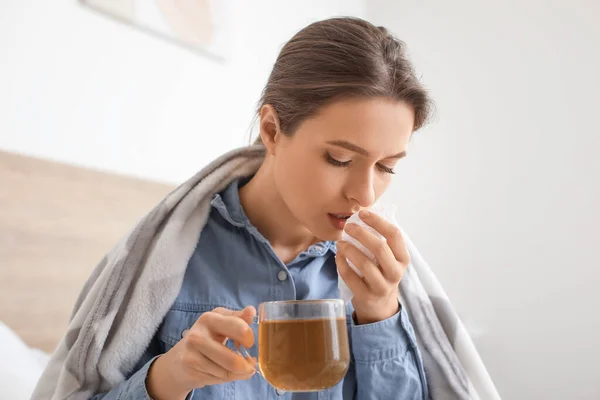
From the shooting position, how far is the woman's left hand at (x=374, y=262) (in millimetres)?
1038

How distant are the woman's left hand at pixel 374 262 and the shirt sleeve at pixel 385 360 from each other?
6 cm

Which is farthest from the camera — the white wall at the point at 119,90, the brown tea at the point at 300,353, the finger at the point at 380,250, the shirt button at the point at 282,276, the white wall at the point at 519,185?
the white wall at the point at 519,185

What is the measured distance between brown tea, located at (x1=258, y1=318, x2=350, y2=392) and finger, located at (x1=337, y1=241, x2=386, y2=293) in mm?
225

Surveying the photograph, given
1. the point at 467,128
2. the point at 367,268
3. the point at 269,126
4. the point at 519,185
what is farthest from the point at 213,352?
the point at 467,128

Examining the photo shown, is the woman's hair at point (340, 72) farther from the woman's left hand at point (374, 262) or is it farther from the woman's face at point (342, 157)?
the woman's left hand at point (374, 262)

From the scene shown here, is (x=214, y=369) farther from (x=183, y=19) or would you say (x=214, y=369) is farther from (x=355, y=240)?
(x=183, y=19)

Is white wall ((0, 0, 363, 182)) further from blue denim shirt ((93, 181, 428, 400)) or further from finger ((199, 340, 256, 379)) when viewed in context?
finger ((199, 340, 256, 379))

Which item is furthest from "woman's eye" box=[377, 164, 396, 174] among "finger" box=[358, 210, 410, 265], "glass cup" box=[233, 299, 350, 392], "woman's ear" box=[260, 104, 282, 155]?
"glass cup" box=[233, 299, 350, 392]

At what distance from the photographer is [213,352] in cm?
80

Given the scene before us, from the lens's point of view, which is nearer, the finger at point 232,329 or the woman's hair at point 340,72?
the finger at point 232,329

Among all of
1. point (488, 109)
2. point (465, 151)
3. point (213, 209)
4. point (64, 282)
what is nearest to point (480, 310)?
point (465, 151)

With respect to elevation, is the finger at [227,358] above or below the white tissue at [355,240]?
below

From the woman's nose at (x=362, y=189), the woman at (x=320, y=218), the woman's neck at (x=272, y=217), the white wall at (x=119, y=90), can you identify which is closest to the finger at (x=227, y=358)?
the woman at (x=320, y=218)

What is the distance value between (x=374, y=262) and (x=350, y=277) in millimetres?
55
